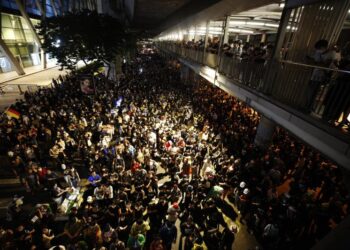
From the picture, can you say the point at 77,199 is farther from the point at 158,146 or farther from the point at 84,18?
the point at 84,18

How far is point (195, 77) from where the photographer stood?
2700cm

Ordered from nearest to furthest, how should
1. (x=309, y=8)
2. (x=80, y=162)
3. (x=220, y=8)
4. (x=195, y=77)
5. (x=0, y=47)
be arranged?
(x=309, y=8) < (x=220, y=8) < (x=80, y=162) < (x=0, y=47) < (x=195, y=77)

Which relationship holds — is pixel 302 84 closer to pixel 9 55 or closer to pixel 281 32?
pixel 281 32

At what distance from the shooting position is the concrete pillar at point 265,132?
10320 mm

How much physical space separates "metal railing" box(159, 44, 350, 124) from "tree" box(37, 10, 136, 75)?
1454cm

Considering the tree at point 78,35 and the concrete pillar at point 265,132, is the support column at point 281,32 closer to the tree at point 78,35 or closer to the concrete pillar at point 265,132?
the concrete pillar at point 265,132

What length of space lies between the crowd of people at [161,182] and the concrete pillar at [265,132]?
1.51ft

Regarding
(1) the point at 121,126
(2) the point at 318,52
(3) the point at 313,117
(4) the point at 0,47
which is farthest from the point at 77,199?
(4) the point at 0,47

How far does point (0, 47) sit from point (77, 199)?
26.5 meters

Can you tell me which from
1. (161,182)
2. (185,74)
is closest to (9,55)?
(185,74)

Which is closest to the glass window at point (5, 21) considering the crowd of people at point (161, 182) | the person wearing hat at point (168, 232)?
the crowd of people at point (161, 182)

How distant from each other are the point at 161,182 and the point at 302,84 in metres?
7.17

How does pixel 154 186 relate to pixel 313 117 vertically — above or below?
below

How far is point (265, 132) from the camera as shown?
34.9 ft
